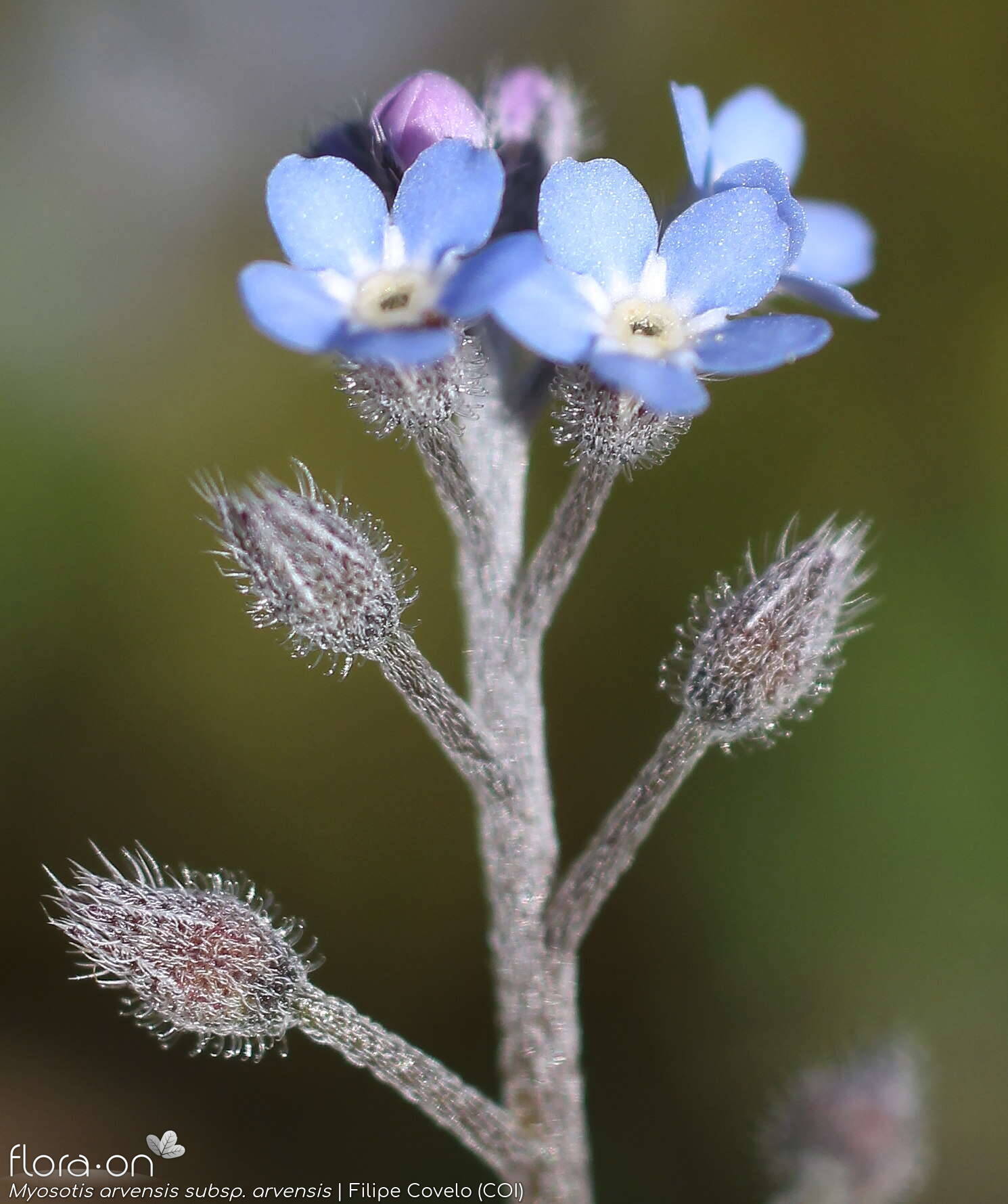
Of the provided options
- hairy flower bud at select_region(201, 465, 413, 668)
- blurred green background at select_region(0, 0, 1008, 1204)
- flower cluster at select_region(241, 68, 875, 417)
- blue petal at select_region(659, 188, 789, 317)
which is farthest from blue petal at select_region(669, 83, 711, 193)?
blurred green background at select_region(0, 0, 1008, 1204)

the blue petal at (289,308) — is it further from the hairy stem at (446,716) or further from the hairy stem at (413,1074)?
the hairy stem at (413,1074)

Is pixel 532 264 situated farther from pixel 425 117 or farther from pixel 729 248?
pixel 425 117

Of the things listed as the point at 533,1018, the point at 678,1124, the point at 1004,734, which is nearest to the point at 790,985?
the point at 678,1124

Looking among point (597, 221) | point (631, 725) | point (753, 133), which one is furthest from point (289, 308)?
point (631, 725)

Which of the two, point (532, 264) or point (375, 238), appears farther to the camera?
point (375, 238)

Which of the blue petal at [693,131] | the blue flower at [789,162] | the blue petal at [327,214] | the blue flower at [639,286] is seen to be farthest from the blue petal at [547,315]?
the blue flower at [789,162]
